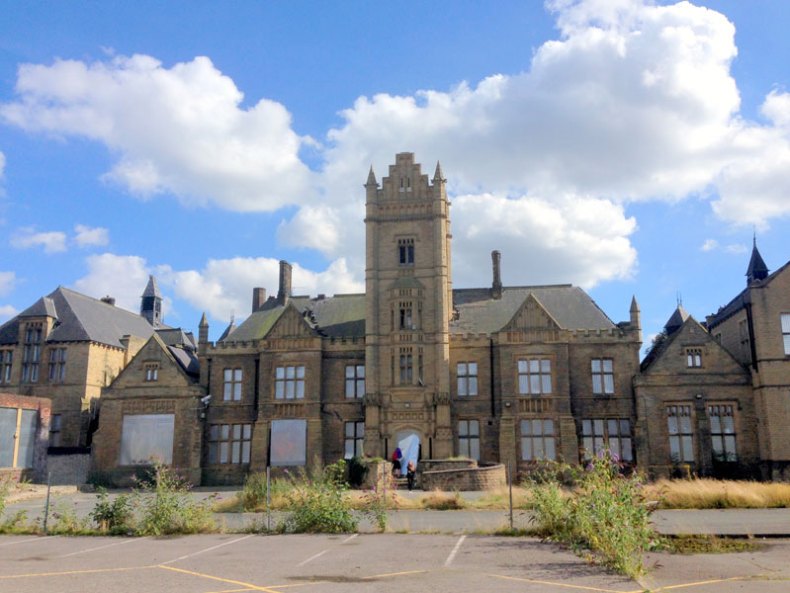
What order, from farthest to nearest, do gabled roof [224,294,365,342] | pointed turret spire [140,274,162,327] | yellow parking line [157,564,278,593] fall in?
pointed turret spire [140,274,162,327] < gabled roof [224,294,365,342] < yellow parking line [157,564,278,593]

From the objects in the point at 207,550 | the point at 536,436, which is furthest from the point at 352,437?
the point at 207,550

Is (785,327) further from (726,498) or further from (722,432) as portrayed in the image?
(726,498)

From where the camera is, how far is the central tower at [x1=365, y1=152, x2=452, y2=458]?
40.0m

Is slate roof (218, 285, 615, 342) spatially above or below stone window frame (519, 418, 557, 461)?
above

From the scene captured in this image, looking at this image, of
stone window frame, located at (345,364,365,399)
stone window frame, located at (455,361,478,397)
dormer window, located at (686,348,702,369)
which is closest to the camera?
dormer window, located at (686,348,702,369)

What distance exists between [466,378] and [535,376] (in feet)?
12.6

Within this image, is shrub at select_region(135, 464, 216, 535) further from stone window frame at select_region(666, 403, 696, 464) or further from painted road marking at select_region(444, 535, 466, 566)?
stone window frame at select_region(666, 403, 696, 464)

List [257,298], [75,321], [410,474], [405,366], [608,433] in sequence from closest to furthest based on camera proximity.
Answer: [410,474]
[608,433]
[405,366]
[75,321]
[257,298]

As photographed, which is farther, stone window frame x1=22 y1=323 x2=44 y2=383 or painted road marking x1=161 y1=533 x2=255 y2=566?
stone window frame x1=22 y1=323 x2=44 y2=383

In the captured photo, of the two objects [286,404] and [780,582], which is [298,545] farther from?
[286,404]

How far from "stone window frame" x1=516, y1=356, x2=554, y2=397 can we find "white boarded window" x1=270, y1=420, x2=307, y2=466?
12.4m

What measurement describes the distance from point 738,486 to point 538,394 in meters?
14.8

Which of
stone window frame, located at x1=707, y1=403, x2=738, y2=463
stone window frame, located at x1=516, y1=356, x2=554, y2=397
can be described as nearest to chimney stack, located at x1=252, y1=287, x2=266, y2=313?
stone window frame, located at x1=516, y1=356, x2=554, y2=397

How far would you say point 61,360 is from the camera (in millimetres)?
46156
